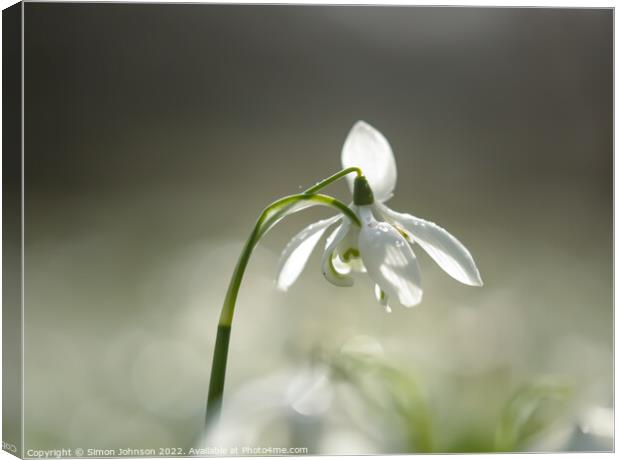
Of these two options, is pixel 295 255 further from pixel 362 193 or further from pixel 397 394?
pixel 397 394

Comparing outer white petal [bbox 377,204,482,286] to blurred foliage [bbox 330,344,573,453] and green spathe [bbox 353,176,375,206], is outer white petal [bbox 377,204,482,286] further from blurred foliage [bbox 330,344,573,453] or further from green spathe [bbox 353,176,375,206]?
blurred foliage [bbox 330,344,573,453]

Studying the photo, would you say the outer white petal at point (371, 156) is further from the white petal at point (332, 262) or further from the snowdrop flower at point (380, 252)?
the white petal at point (332, 262)

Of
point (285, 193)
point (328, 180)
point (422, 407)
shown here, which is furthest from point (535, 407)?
point (328, 180)

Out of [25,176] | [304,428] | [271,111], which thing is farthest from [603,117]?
[25,176]

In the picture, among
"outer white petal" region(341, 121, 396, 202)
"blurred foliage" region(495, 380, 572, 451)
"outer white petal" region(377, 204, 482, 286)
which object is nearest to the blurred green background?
"blurred foliage" region(495, 380, 572, 451)

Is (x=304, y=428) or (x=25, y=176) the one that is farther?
(x=304, y=428)

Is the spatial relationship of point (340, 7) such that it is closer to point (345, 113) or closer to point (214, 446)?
point (345, 113)

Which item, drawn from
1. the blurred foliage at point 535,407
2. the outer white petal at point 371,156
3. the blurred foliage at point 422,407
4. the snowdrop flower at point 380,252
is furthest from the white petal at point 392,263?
the blurred foliage at point 535,407
